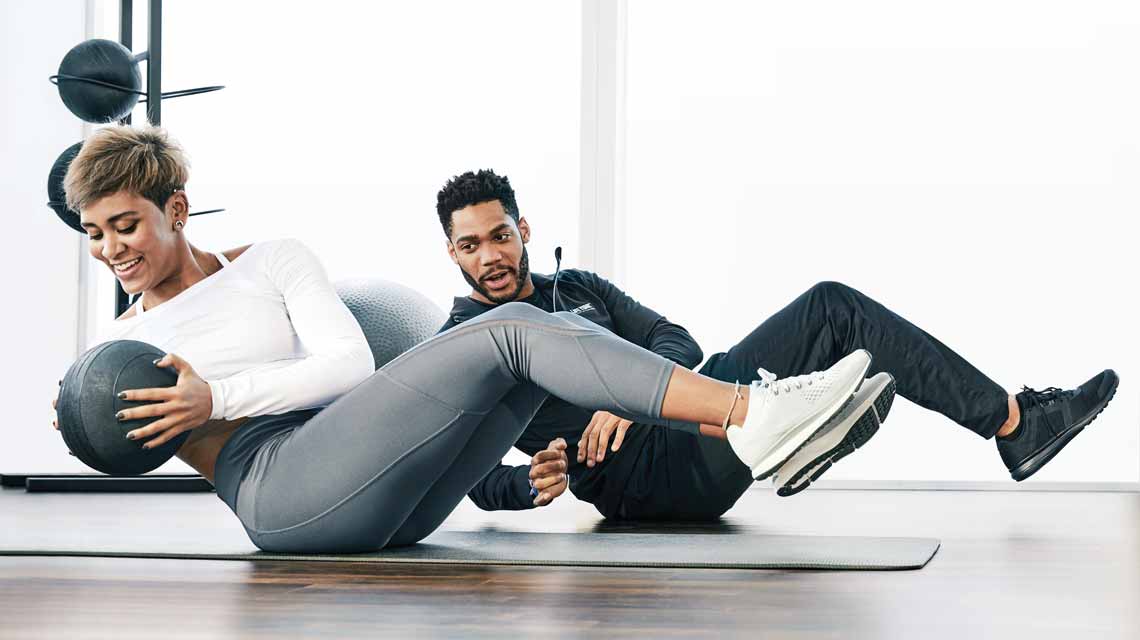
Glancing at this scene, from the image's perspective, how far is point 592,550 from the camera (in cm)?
231

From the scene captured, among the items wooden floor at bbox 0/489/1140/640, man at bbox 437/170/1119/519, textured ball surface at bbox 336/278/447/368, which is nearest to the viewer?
wooden floor at bbox 0/489/1140/640

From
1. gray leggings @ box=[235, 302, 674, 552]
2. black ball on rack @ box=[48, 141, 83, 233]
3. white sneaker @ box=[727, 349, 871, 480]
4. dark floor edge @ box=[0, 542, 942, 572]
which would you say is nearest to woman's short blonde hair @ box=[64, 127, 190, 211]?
gray leggings @ box=[235, 302, 674, 552]

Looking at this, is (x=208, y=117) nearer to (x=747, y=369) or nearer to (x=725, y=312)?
(x=725, y=312)

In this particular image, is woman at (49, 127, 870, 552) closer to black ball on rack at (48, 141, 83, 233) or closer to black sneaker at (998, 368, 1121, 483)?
black sneaker at (998, 368, 1121, 483)

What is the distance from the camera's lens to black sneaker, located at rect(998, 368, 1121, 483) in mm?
2779

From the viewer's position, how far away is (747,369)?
2713 mm

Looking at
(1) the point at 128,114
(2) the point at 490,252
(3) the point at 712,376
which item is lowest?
(3) the point at 712,376

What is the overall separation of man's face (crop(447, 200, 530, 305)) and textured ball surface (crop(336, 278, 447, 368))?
0.77 feet

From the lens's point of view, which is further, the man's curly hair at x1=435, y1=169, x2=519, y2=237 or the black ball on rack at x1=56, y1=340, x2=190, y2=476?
the man's curly hair at x1=435, y1=169, x2=519, y2=237

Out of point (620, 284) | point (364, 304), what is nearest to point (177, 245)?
point (364, 304)

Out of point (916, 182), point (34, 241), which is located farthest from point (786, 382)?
point (34, 241)

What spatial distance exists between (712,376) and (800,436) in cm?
96

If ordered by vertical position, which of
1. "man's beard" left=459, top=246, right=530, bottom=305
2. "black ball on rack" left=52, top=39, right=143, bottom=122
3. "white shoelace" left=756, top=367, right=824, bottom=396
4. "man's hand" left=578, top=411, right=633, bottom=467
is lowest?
"man's hand" left=578, top=411, right=633, bottom=467

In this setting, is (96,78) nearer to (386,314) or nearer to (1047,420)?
(386,314)
